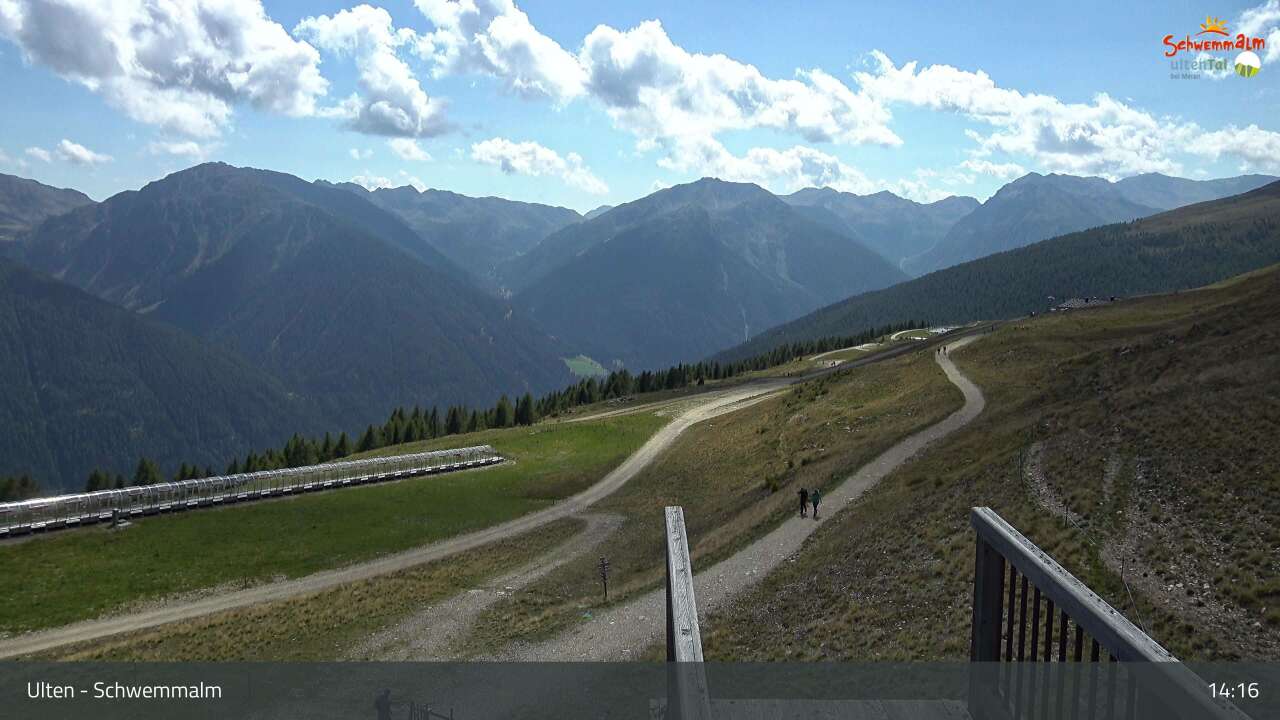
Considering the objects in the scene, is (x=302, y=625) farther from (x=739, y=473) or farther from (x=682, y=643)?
(x=682, y=643)

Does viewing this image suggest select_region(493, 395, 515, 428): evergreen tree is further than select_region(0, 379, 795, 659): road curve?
Yes

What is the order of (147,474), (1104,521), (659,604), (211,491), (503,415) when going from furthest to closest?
1. (503,415)
2. (147,474)
3. (211,491)
4. (659,604)
5. (1104,521)

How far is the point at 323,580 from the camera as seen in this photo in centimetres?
3991

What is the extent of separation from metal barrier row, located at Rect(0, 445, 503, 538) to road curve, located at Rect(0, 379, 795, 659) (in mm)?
14857

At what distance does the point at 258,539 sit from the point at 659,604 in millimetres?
30933

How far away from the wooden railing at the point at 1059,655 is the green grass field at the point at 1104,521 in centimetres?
960

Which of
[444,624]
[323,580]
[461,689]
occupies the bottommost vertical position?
[323,580]

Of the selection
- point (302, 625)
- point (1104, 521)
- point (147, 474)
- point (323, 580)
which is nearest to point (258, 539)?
point (323, 580)

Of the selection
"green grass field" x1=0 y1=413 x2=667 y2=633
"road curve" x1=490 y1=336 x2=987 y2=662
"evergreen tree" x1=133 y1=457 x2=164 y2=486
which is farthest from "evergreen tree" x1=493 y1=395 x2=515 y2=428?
"road curve" x1=490 y1=336 x2=987 y2=662

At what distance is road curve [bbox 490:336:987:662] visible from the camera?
24734mm

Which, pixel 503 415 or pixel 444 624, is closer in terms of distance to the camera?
pixel 444 624

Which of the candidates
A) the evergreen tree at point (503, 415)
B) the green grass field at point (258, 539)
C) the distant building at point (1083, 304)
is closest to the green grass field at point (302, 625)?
the green grass field at point (258, 539)

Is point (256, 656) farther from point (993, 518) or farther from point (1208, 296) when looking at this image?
point (1208, 296)

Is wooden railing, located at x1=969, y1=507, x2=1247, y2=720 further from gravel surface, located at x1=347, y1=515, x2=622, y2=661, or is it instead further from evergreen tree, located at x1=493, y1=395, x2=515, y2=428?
evergreen tree, located at x1=493, y1=395, x2=515, y2=428
